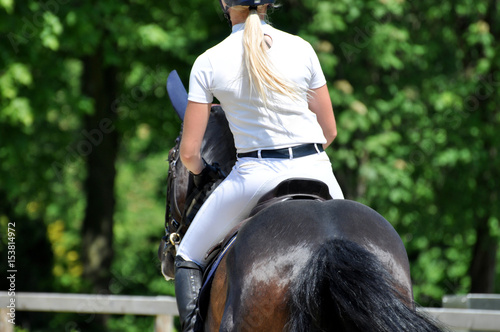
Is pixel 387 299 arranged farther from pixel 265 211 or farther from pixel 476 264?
pixel 476 264

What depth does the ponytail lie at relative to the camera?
9.12 feet

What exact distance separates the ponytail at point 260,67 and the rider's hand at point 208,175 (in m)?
0.71

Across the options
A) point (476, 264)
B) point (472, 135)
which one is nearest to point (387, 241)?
point (472, 135)

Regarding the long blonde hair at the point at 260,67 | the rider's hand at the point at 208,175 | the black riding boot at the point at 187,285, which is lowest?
the black riding boot at the point at 187,285

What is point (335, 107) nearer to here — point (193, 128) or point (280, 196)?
point (193, 128)

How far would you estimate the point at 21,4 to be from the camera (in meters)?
9.31

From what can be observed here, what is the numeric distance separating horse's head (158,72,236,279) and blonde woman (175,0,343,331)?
59 centimetres

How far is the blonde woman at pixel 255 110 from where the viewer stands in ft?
9.32

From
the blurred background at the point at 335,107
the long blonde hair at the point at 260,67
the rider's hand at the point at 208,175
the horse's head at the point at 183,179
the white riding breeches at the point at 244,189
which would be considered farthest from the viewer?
the blurred background at the point at 335,107

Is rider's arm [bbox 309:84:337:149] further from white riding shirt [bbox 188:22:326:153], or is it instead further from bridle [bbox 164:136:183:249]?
bridle [bbox 164:136:183:249]

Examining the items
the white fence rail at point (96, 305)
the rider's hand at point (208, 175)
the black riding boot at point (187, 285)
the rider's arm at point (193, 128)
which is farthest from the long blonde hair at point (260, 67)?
the white fence rail at point (96, 305)

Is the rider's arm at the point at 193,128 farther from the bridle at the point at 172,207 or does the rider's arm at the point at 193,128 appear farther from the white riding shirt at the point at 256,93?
the bridle at the point at 172,207

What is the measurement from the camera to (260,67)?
2.79 m

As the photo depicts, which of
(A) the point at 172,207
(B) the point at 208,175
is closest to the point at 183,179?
(A) the point at 172,207
